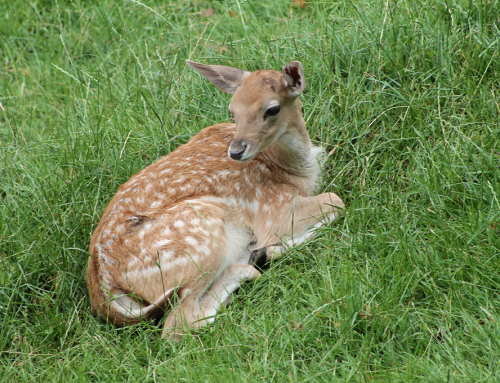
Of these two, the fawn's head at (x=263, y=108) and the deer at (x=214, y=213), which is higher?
the fawn's head at (x=263, y=108)

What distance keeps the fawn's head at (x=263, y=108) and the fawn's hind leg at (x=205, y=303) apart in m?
0.79

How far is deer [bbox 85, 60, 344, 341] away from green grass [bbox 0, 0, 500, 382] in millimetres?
171

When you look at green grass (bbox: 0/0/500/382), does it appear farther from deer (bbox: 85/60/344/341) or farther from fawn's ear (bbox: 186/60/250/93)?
fawn's ear (bbox: 186/60/250/93)

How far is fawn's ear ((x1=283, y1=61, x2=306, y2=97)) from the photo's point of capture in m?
4.74

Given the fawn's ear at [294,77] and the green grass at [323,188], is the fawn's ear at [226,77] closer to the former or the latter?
the fawn's ear at [294,77]

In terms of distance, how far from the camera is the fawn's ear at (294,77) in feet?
15.5

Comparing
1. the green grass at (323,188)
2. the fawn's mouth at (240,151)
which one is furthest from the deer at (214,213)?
the green grass at (323,188)

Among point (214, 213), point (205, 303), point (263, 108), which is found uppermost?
point (263, 108)

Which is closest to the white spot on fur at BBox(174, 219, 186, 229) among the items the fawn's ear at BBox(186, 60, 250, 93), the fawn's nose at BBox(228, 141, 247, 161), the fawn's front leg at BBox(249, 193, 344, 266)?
the fawn's nose at BBox(228, 141, 247, 161)

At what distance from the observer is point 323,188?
536 centimetres

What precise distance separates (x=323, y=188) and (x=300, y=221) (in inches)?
19.0

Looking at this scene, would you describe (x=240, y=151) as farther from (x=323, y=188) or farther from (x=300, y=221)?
(x=323, y=188)

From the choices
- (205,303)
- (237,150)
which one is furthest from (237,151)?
(205,303)

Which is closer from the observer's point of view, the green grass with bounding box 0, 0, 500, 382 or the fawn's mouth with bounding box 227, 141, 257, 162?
the green grass with bounding box 0, 0, 500, 382
